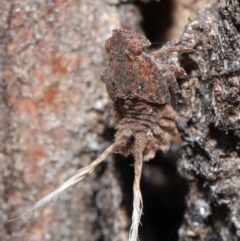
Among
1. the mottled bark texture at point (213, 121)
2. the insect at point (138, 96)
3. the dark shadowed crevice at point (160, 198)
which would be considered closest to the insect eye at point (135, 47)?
the insect at point (138, 96)

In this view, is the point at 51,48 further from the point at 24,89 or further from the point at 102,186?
the point at 102,186

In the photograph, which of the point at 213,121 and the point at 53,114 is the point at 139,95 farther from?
the point at 53,114

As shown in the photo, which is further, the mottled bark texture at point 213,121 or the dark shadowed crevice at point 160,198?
the dark shadowed crevice at point 160,198

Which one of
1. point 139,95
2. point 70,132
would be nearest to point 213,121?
point 139,95

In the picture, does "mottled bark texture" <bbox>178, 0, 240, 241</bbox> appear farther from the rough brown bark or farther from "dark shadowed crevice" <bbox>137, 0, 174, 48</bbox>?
"dark shadowed crevice" <bbox>137, 0, 174, 48</bbox>

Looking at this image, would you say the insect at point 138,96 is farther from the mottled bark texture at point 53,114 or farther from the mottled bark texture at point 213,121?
the mottled bark texture at point 53,114

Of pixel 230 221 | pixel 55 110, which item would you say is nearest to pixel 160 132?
pixel 230 221
